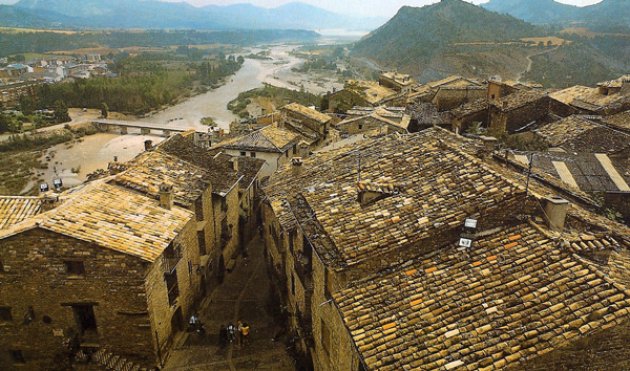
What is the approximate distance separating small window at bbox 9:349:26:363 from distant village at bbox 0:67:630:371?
6 centimetres

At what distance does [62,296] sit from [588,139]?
3053 cm

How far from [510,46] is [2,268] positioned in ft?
413

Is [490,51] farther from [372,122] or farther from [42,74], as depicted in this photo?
[42,74]

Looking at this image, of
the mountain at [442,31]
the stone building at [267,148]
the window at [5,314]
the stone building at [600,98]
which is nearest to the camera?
the window at [5,314]

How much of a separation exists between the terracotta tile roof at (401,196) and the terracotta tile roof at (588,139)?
17.8 meters

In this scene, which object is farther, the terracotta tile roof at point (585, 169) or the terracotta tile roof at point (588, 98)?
the terracotta tile roof at point (588, 98)

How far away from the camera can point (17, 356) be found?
19281mm

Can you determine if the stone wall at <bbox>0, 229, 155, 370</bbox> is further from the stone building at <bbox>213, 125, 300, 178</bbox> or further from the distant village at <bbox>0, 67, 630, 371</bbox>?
the stone building at <bbox>213, 125, 300, 178</bbox>

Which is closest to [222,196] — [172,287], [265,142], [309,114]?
Result: [172,287]

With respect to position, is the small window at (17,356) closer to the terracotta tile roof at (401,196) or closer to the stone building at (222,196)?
the stone building at (222,196)

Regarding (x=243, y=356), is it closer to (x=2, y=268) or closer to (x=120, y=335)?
(x=120, y=335)

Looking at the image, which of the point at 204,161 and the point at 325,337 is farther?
the point at 204,161

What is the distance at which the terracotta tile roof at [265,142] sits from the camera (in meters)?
38.1

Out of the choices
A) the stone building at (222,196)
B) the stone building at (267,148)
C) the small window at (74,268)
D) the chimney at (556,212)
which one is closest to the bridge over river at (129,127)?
the stone building at (267,148)
